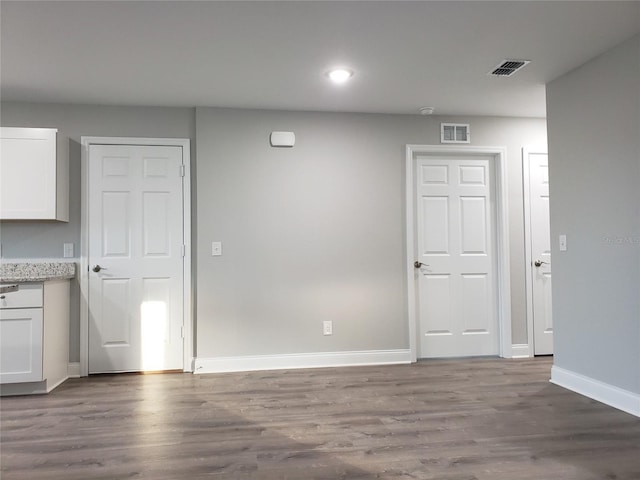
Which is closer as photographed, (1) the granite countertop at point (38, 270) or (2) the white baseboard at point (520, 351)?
(1) the granite countertop at point (38, 270)

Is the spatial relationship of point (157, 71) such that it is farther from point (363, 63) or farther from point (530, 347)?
point (530, 347)

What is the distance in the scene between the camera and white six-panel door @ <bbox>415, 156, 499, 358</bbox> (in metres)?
4.09

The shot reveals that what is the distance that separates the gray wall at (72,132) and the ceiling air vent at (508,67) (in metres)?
2.61

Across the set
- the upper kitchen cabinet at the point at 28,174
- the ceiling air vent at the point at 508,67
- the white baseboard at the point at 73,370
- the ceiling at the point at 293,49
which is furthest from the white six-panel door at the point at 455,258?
the upper kitchen cabinet at the point at 28,174

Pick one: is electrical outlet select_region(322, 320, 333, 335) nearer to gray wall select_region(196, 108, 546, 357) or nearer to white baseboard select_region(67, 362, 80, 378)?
gray wall select_region(196, 108, 546, 357)

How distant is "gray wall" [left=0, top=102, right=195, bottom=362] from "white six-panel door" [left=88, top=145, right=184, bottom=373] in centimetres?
13

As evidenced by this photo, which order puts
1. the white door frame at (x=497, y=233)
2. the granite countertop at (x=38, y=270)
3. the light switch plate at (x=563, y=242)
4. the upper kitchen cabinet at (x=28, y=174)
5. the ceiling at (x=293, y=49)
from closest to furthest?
the ceiling at (x=293, y=49) → the light switch plate at (x=563, y=242) → the upper kitchen cabinet at (x=28, y=174) → the granite countertop at (x=38, y=270) → the white door frame at (x=497, y=233)

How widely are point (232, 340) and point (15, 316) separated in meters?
1.65

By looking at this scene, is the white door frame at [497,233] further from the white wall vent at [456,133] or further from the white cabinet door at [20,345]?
the white cabinet door at [20,345]

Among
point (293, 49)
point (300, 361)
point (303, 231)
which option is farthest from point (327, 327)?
point (293, 49)

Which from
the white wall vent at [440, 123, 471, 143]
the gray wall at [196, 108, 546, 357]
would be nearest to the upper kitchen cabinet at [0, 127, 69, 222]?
the gray wall at [196, 108, 546, 357]

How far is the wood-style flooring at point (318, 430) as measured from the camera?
79.2 inches

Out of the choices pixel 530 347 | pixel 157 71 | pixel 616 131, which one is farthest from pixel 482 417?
pixel 157 71

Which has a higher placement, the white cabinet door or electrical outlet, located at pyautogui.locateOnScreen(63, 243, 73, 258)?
electrical outlet, located at pyautogui.locateOnScreen(63, 243, 73, 258)
